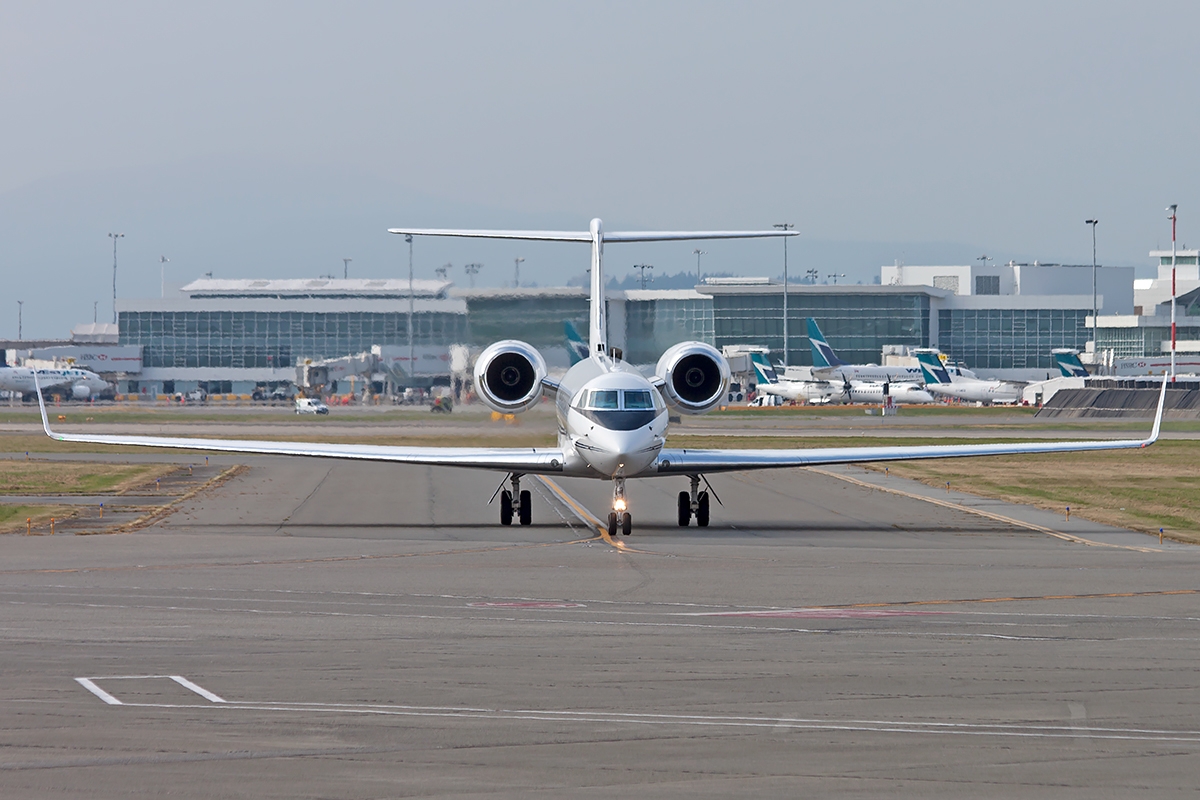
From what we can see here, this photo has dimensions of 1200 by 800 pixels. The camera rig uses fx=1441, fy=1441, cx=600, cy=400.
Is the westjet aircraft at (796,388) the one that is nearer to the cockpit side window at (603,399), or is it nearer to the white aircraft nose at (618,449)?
the white aircraft nose at (618,449)

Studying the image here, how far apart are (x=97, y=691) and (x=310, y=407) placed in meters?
83.8

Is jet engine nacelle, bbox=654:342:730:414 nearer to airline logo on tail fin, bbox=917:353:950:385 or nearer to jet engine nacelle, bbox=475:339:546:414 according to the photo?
jet engine nacelle, bbox=475:339:546:414

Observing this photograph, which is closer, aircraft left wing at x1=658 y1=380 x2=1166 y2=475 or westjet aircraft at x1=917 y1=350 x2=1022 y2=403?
aircraft left wing at x1=658 y1=380 x2=1166 y2=475

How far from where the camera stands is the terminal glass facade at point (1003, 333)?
163125 mm

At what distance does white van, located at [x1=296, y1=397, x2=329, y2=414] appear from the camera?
91.6 m

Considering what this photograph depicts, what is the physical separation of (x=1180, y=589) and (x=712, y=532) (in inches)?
438

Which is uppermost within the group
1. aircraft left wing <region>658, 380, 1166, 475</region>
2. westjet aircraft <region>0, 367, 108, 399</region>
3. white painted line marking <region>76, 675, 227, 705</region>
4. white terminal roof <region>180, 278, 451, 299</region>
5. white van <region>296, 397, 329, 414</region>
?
→ white terminal roof <region>180, 278, 451, 299</region>

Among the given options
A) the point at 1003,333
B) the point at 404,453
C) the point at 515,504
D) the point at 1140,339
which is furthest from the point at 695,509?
the point at 1003,333

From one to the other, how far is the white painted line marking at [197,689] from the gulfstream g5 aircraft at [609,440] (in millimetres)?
15570

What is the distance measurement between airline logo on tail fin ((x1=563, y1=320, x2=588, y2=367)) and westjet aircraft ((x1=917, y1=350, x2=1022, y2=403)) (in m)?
88.6

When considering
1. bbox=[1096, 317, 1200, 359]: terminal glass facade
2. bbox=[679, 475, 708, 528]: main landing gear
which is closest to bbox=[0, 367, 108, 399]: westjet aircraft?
bbox=[1096, 317, 1200, 359]: terminal glass facade

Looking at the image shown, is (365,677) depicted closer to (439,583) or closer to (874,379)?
(439,583)

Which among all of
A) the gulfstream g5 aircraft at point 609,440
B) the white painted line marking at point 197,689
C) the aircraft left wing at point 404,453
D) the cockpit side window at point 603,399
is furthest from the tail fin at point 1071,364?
the white painted line marking at point 197,689

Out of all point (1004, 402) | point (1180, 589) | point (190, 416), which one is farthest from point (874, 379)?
point (1180, 589)
